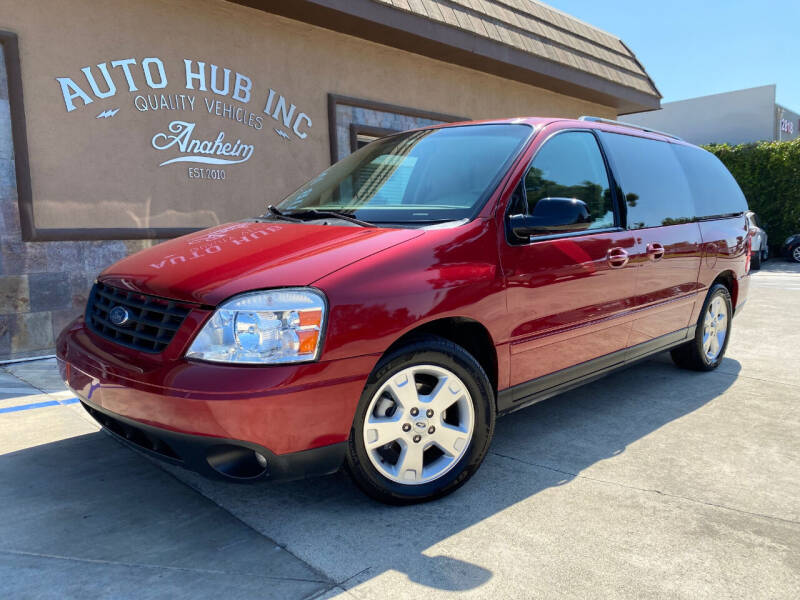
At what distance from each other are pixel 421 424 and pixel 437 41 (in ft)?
23.9

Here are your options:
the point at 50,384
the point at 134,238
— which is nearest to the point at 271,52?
the point at 134,238

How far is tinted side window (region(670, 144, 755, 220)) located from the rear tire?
64 centimetres

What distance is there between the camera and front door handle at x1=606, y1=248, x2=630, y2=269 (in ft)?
12.3

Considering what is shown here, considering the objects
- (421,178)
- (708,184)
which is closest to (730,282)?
(708,184)

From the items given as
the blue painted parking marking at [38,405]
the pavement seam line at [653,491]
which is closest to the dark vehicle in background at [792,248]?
the pavement seam line at [653,491]

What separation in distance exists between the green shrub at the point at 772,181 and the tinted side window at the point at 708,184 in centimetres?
1389

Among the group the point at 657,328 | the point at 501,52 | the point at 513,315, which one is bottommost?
the point at 657,328

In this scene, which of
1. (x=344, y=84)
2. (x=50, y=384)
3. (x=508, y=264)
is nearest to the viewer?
(x=508, y=264)

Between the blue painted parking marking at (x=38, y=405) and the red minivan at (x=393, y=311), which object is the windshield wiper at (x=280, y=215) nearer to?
the red minivan at (x=393, y=311)

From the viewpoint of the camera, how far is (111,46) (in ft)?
21.6

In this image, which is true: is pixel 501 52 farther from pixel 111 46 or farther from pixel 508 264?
pixel 508 264

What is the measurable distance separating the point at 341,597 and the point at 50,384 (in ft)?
12.3

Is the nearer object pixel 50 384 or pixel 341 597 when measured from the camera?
pixel 341 597

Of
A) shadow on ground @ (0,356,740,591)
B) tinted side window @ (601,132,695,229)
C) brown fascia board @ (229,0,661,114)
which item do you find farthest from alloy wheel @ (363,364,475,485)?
brown fascia board @ (229,0,661,114)
